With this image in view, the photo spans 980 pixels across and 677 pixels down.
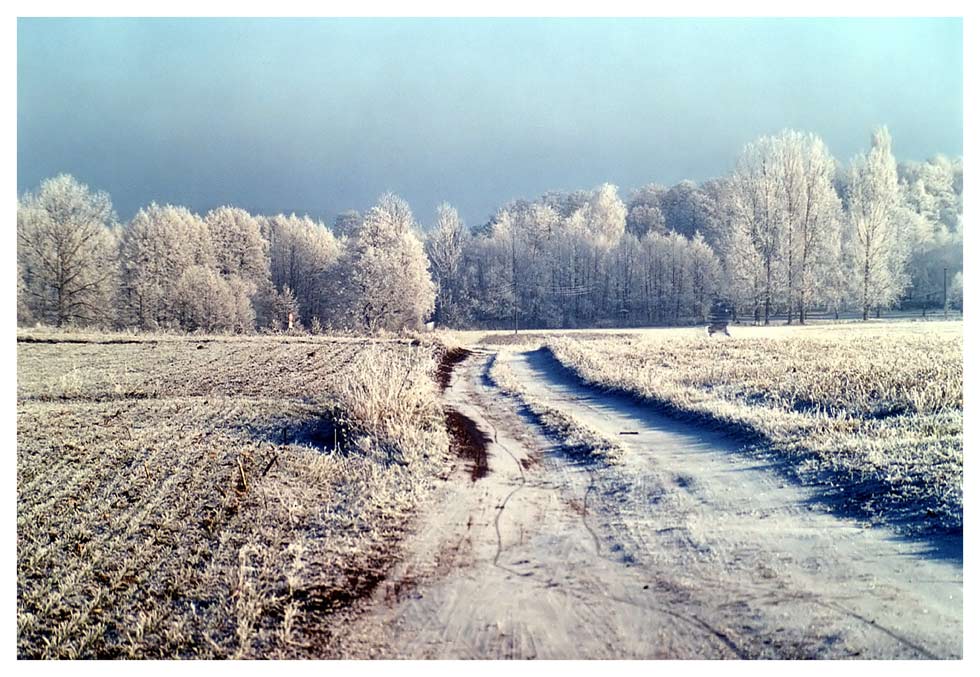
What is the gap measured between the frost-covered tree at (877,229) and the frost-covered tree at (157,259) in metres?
34.4

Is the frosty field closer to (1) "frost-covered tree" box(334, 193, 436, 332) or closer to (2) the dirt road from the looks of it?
(2) the dirt road

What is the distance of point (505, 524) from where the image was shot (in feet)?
20.8

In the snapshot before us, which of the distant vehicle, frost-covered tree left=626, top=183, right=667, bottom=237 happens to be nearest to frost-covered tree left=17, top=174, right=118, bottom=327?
the distant vehicle

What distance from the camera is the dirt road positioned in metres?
4.15

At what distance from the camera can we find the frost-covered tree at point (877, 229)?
63.7 feet

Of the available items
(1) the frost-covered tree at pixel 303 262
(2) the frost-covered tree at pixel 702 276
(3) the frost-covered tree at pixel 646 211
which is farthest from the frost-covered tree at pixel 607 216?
(1) the frost-covered tree at pixel 303 262

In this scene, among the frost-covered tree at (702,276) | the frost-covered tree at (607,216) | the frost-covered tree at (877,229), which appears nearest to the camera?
the frost-covered tree at (877,229)

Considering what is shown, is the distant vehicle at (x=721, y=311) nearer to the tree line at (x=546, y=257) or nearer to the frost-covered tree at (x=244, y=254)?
the tree line at (x=546, y=257)

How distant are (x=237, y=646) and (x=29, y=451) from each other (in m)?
7.04

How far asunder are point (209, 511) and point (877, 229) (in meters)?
22.6

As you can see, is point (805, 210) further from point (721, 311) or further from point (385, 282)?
point (385, 282)

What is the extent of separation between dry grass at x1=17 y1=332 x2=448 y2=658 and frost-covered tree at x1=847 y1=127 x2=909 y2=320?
53.7ft

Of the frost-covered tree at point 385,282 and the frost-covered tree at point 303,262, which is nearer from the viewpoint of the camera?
the frost-covered tree at point 385,282

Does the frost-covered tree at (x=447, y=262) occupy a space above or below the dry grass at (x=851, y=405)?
above
